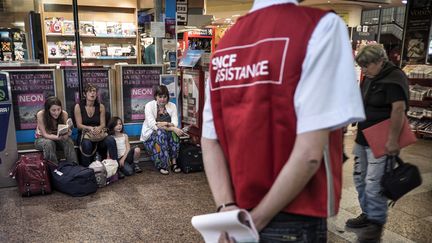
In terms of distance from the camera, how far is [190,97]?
502cm

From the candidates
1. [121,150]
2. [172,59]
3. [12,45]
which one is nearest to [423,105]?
[172,59]

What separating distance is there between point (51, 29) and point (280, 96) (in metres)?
6.47

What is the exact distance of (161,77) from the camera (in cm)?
503

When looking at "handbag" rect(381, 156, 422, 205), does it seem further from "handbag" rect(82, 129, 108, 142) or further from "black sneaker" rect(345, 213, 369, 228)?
"handbag" rect(82, 129, 108, 142)

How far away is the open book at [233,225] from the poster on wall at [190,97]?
157 inches

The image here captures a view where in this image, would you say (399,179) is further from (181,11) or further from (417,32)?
(417,32)

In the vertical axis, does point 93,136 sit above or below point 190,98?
below

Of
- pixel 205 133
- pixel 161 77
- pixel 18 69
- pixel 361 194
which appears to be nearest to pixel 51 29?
pixel 18 69

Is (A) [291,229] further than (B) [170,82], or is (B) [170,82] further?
(B) [170,82]

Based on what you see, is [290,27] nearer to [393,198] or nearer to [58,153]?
[393,198]

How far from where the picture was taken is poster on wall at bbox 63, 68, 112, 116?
4676mm

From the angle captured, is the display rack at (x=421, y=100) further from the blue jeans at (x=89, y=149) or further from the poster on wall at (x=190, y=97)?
the blue jeans at (x=89, y=149)

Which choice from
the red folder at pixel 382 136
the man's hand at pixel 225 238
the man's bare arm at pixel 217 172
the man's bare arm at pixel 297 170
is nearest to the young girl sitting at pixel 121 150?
the red folder at pixel 382 136

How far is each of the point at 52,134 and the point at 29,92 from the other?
0.73 m
